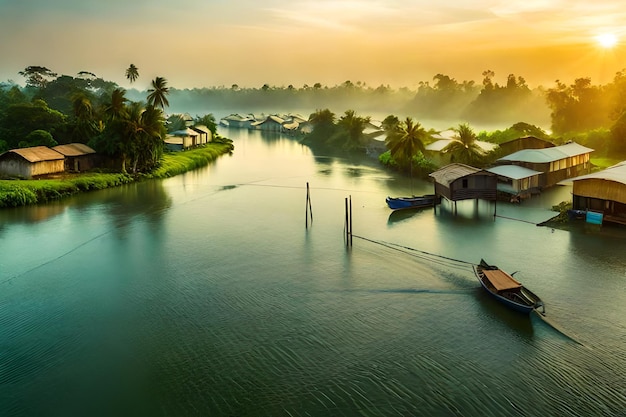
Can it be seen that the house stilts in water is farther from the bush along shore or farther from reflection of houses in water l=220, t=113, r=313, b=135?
reflection of houses in water l=220, t=113, r=313, b=135

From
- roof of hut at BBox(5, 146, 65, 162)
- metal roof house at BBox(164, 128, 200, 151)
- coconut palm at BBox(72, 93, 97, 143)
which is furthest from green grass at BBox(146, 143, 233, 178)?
roof of hut at BBox(5, 146, 65, 162)

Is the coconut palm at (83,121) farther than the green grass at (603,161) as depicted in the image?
Yes

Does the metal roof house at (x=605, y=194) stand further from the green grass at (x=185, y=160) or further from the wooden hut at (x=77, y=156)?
the wooden hut at (x=77, y=156)

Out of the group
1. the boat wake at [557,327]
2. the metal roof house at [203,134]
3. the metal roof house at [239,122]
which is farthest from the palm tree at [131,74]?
the boat wake at [557,327]

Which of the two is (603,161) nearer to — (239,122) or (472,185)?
(472,185)

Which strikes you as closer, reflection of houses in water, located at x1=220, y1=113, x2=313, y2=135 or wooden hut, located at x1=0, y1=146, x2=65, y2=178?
wooden hut, located at x1=0, y1=146, x2=65, y2=178

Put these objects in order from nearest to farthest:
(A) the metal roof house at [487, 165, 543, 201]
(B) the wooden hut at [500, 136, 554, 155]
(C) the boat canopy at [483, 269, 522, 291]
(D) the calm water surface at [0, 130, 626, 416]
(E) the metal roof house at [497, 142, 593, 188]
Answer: (D) the calm water surface at [0, 130, 626, 416], (C) the boat canopy at [483, 269, 522, 291], (A) the metal roof house at [487, 165, 543, 201], (E) the metal roof house at [497, 142, 593, 188], (B) the wooden hut at [500, 136, 554, 155]

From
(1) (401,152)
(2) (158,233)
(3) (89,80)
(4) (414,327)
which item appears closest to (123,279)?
(2) (158,233)

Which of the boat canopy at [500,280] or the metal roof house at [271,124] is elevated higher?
the metal roof house at [271,124]

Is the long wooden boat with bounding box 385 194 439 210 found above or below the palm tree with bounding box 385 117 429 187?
below
